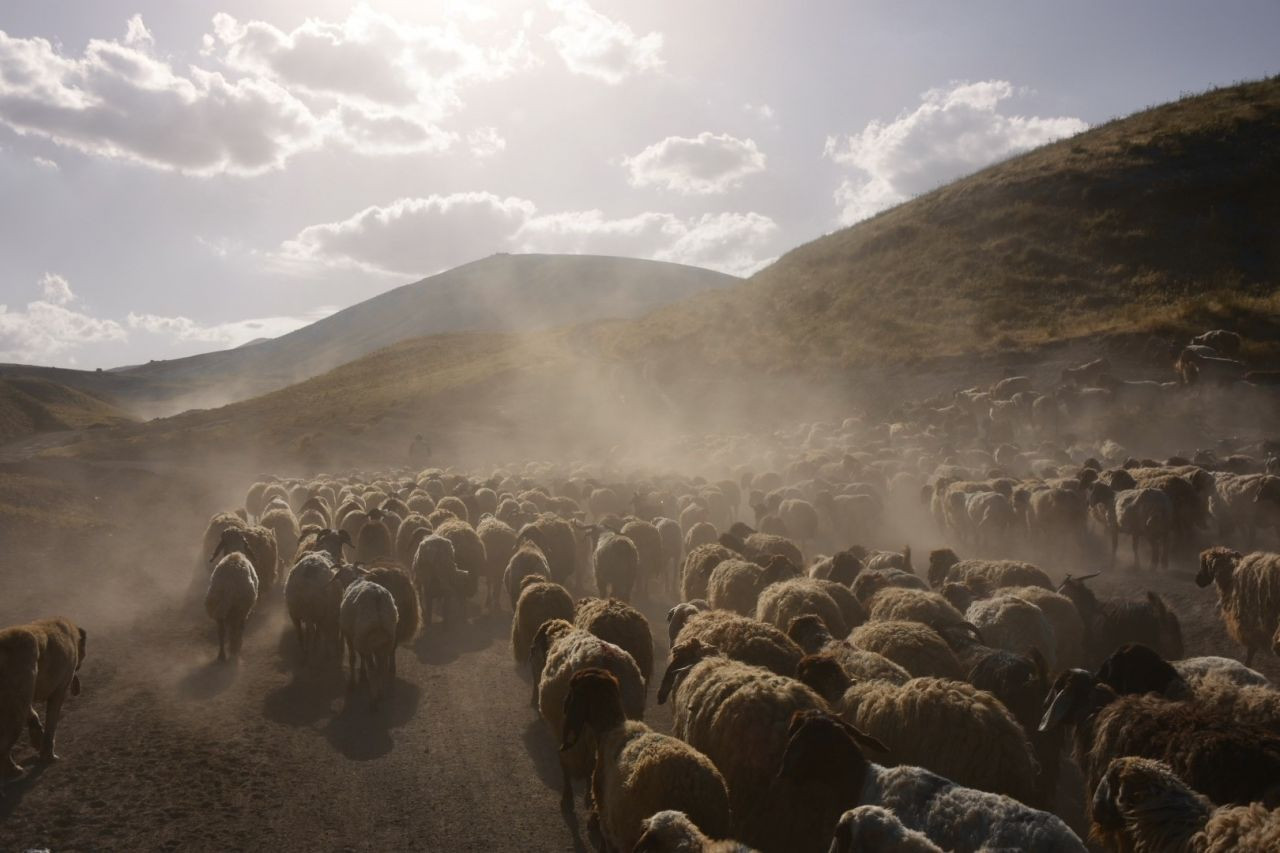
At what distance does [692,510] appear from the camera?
20.9 metres

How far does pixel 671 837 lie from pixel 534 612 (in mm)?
7005

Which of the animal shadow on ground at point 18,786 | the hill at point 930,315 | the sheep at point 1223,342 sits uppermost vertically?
the hill at point 930,315

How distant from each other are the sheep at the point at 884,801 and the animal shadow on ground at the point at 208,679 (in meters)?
8.78

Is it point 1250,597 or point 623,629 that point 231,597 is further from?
point 1250,597

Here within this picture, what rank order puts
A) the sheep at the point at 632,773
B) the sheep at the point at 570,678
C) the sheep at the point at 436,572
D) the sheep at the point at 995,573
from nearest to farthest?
1. the sheep at the point at 632,773
2. the sheep at the point at 570,678
3. the sheep at the point at 995,573
4. the sheep at the point at 436,572

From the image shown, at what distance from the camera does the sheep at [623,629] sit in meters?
10.0

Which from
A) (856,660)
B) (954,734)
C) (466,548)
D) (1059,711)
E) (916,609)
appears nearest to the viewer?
(954,734)

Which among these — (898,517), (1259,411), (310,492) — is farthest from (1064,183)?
(310,492)

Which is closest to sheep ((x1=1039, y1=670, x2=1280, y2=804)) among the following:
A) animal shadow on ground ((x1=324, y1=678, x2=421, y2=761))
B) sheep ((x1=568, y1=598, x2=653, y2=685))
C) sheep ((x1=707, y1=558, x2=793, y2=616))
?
sheep ((x1=568, y1=598, x2=653, y2=685))

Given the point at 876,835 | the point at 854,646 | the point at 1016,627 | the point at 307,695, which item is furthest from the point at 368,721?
the point at 1016,627

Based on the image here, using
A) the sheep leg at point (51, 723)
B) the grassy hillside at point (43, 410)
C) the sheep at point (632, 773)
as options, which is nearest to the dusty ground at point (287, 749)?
the sheep leg at point (51, 723)

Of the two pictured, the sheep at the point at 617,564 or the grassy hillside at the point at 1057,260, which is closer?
the sheep at the point at 617,564

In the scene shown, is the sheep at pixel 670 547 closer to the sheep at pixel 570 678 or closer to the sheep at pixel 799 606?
the sheep at pixel 799 606

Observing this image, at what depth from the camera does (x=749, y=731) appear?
6832 mm
